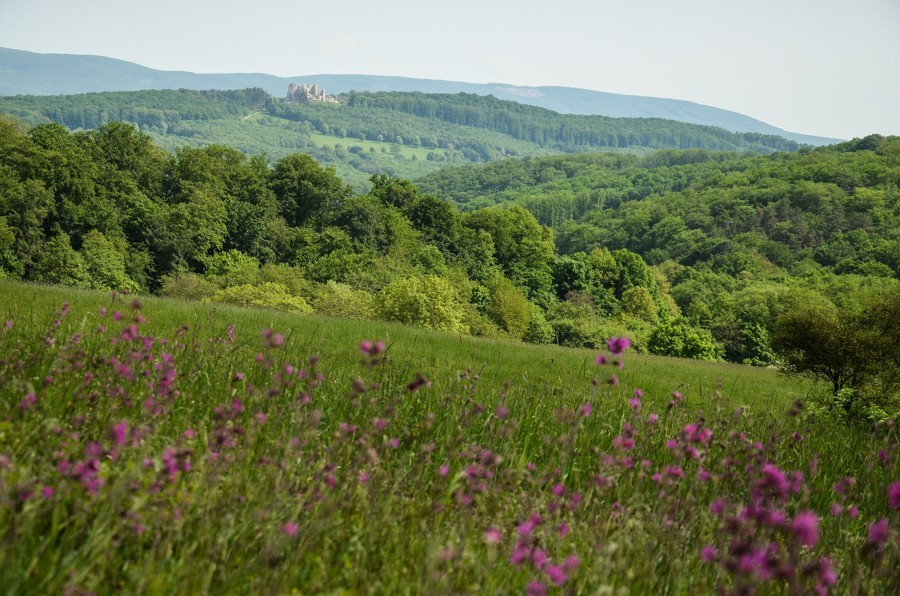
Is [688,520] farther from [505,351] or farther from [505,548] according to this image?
[505,351]

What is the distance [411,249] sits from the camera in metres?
70.7

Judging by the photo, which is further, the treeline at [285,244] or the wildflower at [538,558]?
the treeline at [285,244]

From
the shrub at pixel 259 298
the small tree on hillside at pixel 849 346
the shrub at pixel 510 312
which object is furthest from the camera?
the shrub at pixel 510 312

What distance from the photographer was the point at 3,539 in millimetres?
2613

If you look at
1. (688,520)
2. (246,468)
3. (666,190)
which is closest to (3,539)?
(246,468)

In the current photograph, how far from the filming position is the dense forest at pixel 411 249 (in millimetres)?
49812

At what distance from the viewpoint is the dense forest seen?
49.8 meters

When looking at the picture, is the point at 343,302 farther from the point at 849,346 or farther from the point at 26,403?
the point at 26,403

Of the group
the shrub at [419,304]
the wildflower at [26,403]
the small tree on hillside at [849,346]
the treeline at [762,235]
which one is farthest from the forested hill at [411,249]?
the wildflower at [26,403]

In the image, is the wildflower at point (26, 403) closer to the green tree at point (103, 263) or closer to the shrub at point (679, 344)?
the green tree at point (103, 263)

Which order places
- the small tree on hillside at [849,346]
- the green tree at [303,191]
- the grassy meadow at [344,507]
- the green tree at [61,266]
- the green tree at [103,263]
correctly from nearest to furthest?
the grassy meadow at [344,507], the small tree on hillside at [849,346], the green tree at [61,266], the green tree at [103,263], the green tree at [303,191]

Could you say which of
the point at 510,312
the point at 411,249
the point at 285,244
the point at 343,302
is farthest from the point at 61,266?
the point at 510,312

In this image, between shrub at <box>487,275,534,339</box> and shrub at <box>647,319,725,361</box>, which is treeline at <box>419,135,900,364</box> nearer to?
shrub at <box>647,319,725,361</box>

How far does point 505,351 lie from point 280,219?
55716 mm
